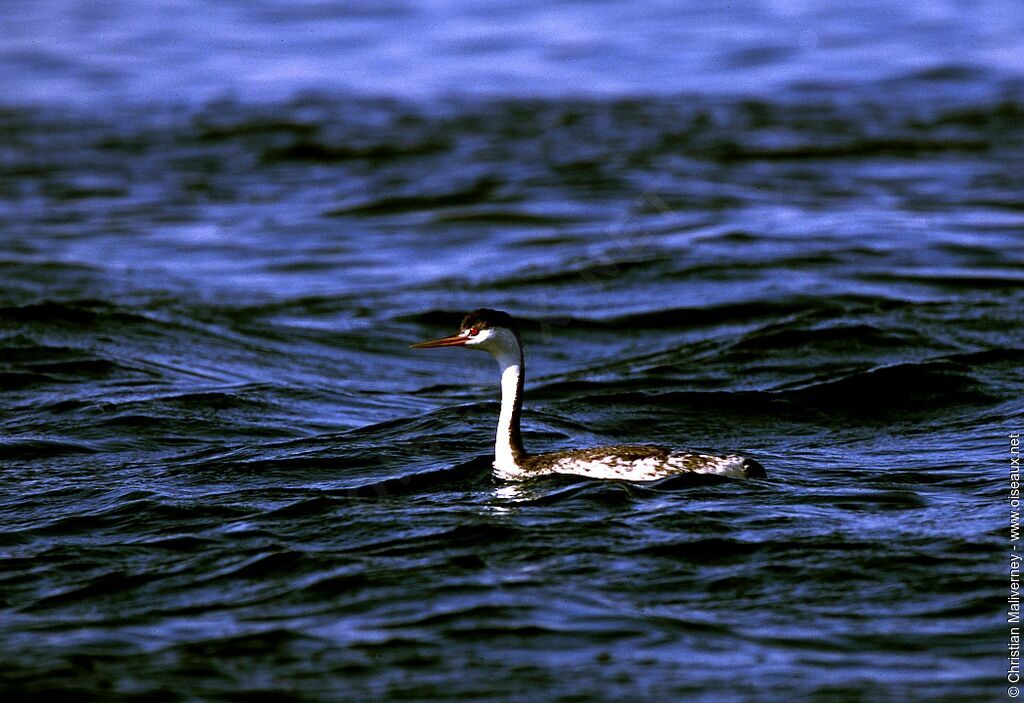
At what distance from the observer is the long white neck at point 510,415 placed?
10.6 meters

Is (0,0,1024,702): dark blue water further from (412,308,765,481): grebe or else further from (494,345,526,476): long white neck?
(494,345,526,476): long white neck

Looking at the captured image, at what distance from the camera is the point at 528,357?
52.1ft

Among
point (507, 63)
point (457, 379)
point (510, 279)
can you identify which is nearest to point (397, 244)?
point (510, 279)

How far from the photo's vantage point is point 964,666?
24.7 ft

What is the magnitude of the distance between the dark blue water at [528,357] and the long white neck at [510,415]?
317 millimetres

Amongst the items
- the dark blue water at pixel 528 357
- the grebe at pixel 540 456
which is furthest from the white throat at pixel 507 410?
the dark blue water at pixel 528 357

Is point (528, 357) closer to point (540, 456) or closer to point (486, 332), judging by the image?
point (540, 456)

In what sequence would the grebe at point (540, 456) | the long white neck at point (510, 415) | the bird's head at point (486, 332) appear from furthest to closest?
the long white neck at point (510, 415) → the bird's head at point (486, 332) → the grebe at point (540, 456)

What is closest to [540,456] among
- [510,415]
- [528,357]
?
[510,415]

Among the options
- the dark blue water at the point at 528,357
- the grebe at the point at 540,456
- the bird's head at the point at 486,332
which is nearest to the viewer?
the dark blue water at the point at 528,357

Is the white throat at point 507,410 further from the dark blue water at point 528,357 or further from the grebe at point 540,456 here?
the dark blue water at point 528,357

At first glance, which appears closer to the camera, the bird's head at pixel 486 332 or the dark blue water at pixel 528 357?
the dark blue water at pixel 528 357

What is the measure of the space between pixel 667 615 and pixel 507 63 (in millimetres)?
24961

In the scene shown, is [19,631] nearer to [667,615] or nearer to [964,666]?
[667,615]
